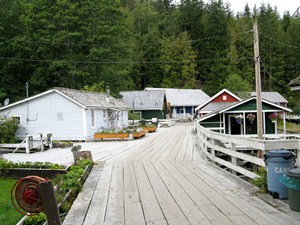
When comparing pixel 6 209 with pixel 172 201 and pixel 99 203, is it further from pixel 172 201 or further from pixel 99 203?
pixel 172 201

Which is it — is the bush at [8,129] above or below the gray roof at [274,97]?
below

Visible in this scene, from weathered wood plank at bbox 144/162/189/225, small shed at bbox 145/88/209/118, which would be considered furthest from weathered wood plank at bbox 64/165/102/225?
small shed at bbox 145/88/209/118

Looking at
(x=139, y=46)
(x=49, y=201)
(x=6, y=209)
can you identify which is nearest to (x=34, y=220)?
(x=49, y=201)

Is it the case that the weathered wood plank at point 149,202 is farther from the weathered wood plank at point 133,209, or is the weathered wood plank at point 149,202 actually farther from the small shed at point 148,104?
the small shed at point 148,104

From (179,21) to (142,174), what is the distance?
242ft

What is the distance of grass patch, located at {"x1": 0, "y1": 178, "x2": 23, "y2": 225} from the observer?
672cm

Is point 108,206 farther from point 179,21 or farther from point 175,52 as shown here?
point 179,21

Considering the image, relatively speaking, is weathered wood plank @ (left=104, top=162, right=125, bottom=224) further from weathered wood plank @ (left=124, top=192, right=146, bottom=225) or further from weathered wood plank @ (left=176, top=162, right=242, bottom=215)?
weathered wood plank @ (left=176, top=162, right=242, bottom=215)

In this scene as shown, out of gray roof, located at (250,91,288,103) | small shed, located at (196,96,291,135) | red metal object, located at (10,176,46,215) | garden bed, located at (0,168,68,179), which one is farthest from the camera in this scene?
gray roof, located at (250,91,288,103)

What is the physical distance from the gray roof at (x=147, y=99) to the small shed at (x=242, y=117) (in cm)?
2653

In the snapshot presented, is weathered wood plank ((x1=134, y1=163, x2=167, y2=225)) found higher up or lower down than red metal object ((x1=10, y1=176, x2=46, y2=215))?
lower down

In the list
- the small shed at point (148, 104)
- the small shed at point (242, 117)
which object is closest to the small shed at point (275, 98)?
the small shed at point (148, 104)

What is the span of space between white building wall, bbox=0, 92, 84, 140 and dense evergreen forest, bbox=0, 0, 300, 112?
12.7 meters

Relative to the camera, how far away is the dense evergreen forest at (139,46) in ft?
132
